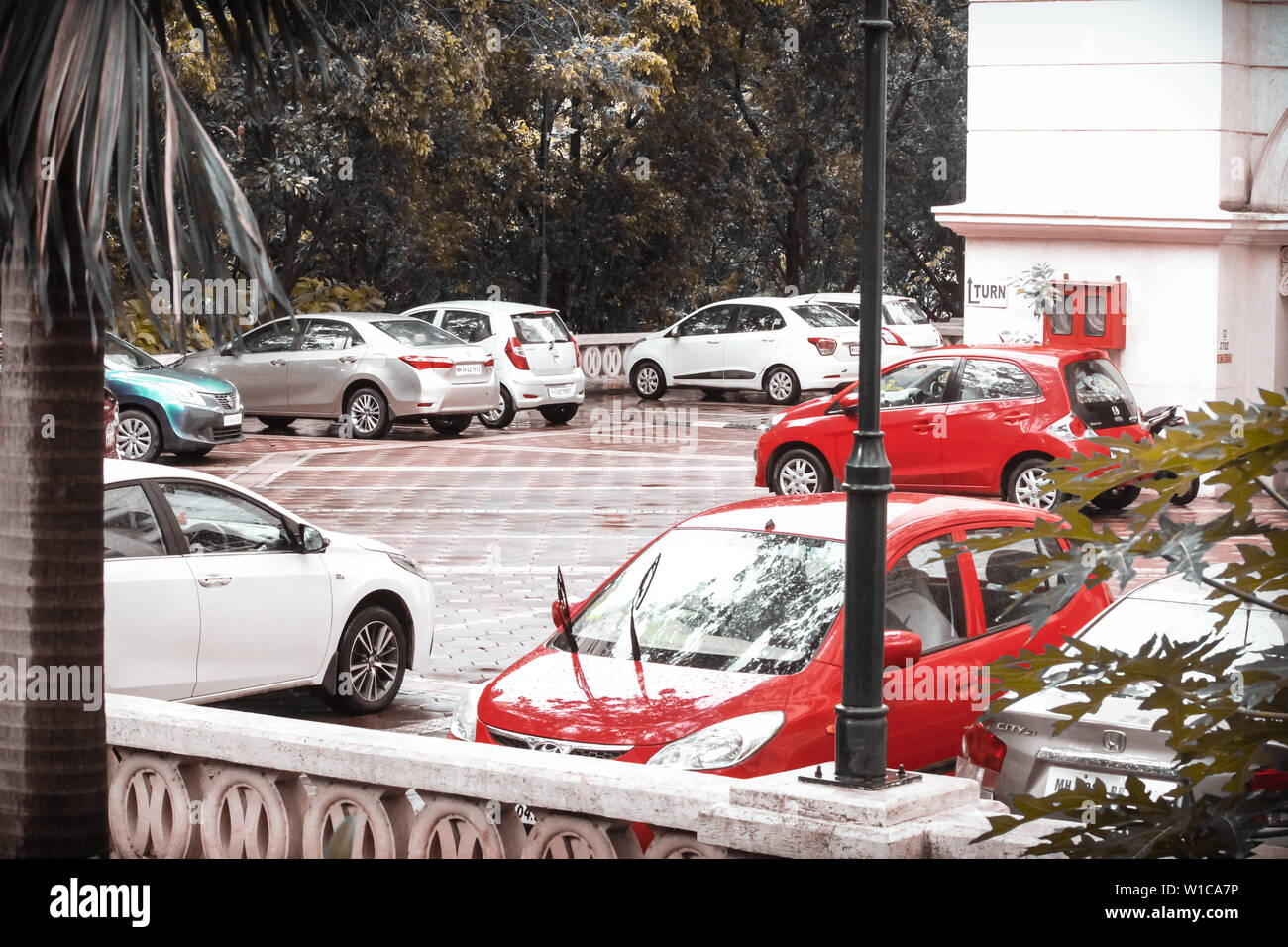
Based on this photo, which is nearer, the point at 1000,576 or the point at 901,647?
the point at 901,647

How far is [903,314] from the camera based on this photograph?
99.4 feet

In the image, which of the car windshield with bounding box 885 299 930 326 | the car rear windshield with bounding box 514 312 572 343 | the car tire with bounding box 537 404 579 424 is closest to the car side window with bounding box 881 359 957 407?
the car rear windshield with bounding box 514 312 572 343

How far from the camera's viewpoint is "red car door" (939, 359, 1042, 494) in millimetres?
17000

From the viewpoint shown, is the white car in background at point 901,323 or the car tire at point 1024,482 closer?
the car tire at point 1024,482

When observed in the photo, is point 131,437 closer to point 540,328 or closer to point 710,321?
point 540,328

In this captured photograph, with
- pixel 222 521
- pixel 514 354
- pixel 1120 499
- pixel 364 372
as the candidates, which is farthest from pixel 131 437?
pixel 222 521

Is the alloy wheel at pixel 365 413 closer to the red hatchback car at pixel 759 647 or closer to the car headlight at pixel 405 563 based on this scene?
the car headlight at pixel 405 563

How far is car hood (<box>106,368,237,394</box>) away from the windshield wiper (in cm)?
1404

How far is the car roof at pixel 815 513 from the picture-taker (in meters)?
7.98

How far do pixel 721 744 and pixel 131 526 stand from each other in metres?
3.89

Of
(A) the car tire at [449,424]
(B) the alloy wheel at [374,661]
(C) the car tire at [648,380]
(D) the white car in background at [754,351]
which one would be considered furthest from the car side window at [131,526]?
(C) the car tire at [648,380]

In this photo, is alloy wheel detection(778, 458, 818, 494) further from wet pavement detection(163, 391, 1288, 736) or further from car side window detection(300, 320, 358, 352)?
car side window detection(300, 320, 358, 352)

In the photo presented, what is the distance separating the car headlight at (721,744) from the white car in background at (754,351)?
22.1 metres
